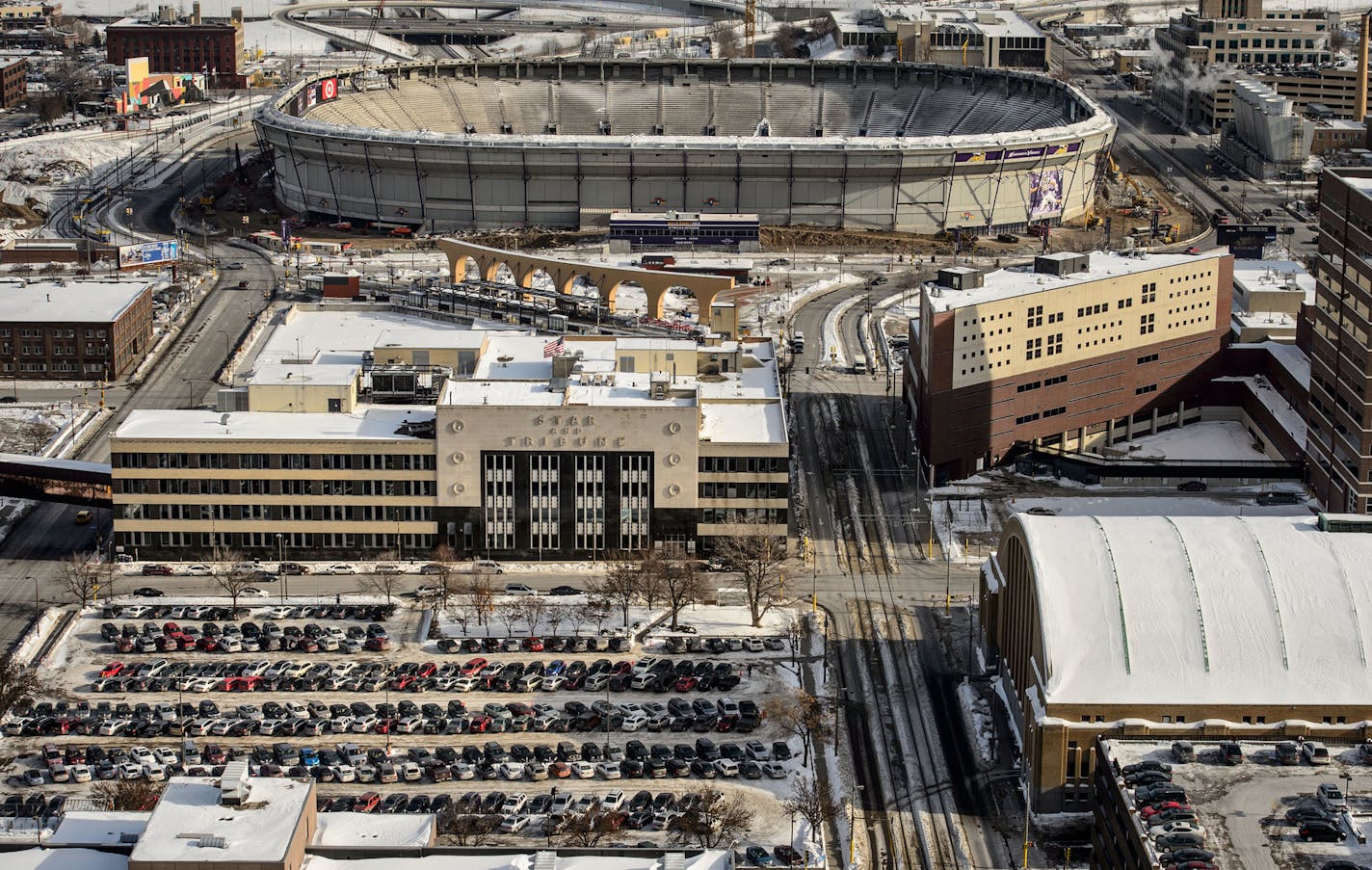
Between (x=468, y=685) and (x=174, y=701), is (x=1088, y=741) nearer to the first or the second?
(x=468, y=685)

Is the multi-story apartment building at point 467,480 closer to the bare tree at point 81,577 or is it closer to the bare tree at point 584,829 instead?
the bare tree at point 81,577

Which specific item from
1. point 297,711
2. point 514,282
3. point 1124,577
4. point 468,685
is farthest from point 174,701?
point 514,282

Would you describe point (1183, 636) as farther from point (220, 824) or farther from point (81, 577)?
point (81, 577)

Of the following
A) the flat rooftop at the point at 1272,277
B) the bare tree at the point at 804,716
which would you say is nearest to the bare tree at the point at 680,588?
the bare tree at the point at 804,716

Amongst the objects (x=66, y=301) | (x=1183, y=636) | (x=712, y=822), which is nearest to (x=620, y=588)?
(x=712, y=822)

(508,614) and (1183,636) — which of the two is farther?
(508,614)
